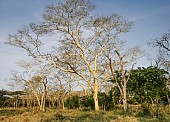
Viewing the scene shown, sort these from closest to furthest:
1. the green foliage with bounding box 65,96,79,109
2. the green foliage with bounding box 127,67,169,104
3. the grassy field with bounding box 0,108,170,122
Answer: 1. the grassy field with bounding box 0,108,170,122
2. the green foliage with bounding box 127,67,169,104
3. the green foliage with bounding box 65,96,79,109

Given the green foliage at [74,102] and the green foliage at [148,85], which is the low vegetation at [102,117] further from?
the green foliage at [74,102]

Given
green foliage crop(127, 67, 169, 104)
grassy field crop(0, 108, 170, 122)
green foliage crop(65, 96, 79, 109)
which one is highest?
green foliage crop(127, 67, 169, 104)

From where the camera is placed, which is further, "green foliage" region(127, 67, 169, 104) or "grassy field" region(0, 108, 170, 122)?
"green foliage" region(127, 67, 169, 104)

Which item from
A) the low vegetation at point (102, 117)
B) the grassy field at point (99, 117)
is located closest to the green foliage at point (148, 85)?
the low vegetation at point (102, 117)

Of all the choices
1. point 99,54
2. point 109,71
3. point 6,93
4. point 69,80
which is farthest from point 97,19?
point 6,93

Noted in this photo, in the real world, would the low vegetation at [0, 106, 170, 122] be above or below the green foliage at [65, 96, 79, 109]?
below

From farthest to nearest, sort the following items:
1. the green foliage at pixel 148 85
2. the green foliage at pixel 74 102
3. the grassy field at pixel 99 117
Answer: the green foliage at pixel 74 102 < the green foliage at pixel 148 85 < the grassy field at pixel 99 117

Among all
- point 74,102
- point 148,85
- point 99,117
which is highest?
point 148,85

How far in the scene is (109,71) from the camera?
2170 centimetres

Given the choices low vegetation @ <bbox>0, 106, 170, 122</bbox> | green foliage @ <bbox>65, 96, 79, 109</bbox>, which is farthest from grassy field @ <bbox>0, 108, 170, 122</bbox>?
green foliage @ <bbox>65, 96, 79, 109</bbox>

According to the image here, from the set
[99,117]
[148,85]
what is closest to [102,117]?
[99,117]

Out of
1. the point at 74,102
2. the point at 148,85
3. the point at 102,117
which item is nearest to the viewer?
the point at 102,117

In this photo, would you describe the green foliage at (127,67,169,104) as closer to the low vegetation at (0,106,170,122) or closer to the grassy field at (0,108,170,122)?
the low vegetation at (0,106,170,122)

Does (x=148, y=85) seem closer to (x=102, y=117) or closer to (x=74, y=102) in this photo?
(x=102, y=117)
